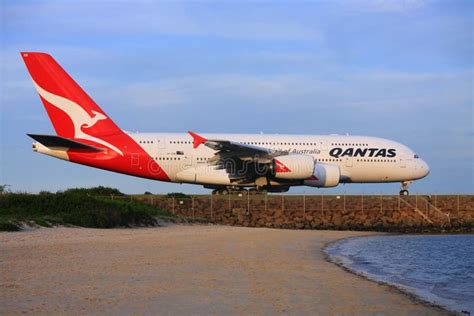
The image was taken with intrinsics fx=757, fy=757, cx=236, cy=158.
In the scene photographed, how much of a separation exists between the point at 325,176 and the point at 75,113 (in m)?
11.9

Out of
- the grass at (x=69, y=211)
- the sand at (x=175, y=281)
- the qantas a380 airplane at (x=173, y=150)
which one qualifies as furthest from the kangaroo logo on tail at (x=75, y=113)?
the sand at (x=175, y=281)

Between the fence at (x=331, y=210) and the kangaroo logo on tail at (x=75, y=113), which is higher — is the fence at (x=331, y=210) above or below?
below

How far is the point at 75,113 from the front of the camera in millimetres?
34750

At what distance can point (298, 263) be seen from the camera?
13.8 m

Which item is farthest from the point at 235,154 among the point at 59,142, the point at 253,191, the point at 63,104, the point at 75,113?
the point at 63,104

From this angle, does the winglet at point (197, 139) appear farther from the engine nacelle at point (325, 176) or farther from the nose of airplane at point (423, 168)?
the nose of airplane at point (423, 168)

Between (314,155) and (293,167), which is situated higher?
(314,155)

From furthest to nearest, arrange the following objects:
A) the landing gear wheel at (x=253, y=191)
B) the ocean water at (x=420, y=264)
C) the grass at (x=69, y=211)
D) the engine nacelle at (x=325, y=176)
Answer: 1. the landing gear wheel at (x=253, y=191)
2. the engine nacelle at (x=325, y=176)
3. the grass at (x=69, y=211)
4. the ocean water at (x=420, y=264)

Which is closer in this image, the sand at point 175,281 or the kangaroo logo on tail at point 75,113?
the sand at point 175,281

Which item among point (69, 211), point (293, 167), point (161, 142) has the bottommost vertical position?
point (69, 211)

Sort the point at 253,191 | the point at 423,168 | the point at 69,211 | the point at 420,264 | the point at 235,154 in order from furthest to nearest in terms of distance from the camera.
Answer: the point at 423,168 → the point at 253,191 → the point at 235,154 → the point at 69,211 → the point at 420,264

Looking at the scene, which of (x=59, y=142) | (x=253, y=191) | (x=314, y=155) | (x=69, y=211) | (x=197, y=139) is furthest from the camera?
(x=253, y=191)

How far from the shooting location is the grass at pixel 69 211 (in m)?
20.7

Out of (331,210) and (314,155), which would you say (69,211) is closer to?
(331,210)
